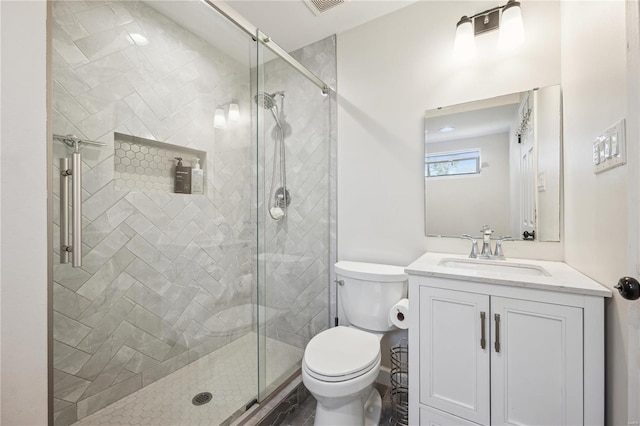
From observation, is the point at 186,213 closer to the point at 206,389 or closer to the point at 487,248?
the point at 206,389

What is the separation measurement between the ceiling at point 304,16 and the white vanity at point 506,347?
1707 mm

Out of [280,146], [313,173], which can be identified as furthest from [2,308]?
[313,173]

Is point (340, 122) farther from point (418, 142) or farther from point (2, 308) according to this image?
point (2, 308)

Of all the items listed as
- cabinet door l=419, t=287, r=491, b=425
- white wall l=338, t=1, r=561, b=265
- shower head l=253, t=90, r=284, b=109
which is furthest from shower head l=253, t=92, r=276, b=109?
cabinet door l=419, t=287, r=491, b=425

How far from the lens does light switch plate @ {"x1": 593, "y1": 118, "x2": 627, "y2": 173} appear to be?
76cm

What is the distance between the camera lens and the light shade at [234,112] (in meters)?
1.85

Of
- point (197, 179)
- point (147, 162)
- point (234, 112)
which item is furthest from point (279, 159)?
point (147, 162)

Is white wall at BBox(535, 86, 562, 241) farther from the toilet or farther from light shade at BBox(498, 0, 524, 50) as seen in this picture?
the toilet

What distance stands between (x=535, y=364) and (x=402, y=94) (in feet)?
5.18

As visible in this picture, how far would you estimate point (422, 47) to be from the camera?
1.70 metres

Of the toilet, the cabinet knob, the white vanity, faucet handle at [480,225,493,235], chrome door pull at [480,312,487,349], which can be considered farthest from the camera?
faucet handle at [480,225,493,235]

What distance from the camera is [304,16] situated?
183cm

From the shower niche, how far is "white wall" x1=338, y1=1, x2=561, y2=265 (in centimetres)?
111

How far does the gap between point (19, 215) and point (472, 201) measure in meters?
1.90
